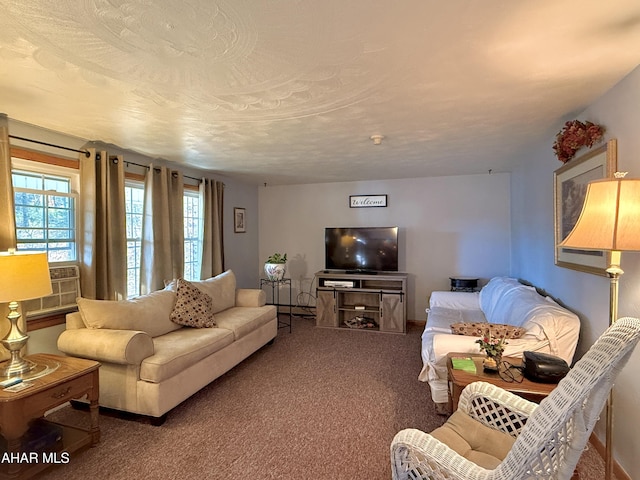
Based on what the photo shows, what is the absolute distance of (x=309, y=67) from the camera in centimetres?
169

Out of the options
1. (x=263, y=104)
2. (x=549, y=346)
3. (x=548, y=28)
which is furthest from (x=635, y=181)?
(x=263, y=104)

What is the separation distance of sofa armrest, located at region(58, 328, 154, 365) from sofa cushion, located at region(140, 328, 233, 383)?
0.10m

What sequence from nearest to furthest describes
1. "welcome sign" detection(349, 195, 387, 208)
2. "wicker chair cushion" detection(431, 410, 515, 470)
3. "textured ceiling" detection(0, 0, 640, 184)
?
"textured ceiling" detection(0, 0, 640, 184) → "wicker chair cushion" detection(431, 410, 515, 470) → "welcome sign" detection(349, 195, 387, 208)

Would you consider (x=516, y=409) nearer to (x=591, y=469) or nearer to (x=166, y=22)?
(x=591, y=469)

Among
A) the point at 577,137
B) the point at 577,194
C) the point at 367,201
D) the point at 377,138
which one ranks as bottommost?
the point at 577,194

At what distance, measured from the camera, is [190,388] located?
271cm

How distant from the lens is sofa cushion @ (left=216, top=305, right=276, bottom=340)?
343cm

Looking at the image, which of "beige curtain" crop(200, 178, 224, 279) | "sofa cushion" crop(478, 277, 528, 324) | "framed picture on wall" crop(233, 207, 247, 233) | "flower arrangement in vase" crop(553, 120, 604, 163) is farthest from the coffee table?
"framed picture on wall" crop(233, 207, 247, 233)

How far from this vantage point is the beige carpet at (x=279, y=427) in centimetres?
199

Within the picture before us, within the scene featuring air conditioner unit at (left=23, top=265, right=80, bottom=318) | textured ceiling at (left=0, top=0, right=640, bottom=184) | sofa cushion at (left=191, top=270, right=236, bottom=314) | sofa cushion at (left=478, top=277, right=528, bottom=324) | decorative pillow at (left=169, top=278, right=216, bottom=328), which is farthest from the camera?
sofa cushion at (left=191, top=270, right=236, bottom=314)

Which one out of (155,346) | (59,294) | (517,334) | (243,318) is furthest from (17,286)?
(517,334)

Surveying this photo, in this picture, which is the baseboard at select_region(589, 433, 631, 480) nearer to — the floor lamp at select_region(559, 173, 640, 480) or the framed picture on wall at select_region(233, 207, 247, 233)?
the floor lamp at select_region(559, 173, 640, 480)

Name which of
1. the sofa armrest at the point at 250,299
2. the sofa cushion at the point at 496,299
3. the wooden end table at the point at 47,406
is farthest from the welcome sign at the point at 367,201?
the wooden end table at the point at 47,406

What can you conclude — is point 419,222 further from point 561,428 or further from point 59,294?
point 59,294
